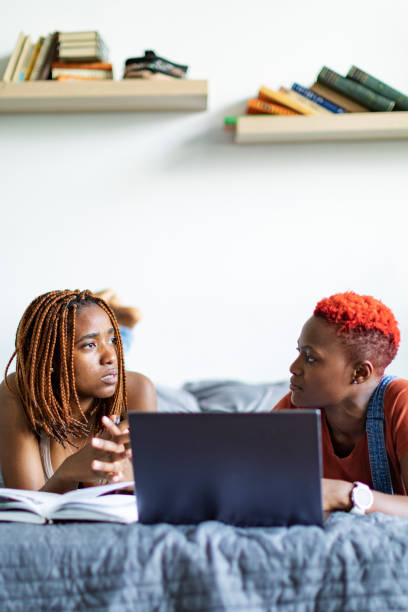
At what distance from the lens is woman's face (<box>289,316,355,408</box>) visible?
126 centimetres

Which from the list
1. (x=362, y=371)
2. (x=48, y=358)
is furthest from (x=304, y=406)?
(x=48, y=358)

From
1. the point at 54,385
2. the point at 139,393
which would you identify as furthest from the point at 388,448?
the point at 54,385

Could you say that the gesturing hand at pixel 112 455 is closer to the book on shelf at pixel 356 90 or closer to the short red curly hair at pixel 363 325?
the short red curly hair at pixel 363 325

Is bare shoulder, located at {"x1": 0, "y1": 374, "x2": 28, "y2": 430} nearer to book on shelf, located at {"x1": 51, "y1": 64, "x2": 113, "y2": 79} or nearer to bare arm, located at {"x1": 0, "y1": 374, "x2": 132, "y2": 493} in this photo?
bare arm, located at {"x1": 0, "y1": 374, "x2": 132, "y2": 493}

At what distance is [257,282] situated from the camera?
2465 millimetres

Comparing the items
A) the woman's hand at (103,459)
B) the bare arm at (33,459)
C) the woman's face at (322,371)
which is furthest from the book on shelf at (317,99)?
the woman's hand at (103,459)

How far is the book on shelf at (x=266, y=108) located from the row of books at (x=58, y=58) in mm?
509

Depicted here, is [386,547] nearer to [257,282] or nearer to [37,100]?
[257,282]

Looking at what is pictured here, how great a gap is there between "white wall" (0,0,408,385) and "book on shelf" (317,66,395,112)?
7.3 inches

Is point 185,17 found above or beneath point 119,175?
above

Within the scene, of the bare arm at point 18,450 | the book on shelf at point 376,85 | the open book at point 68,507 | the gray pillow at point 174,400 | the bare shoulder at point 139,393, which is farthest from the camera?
the book on shelf at point 376,85

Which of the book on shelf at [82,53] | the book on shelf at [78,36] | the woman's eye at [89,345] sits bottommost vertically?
the woman's eye at [89,345]

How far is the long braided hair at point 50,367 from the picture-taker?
1.35 m

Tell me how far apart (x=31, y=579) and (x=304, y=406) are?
0.63 meters
